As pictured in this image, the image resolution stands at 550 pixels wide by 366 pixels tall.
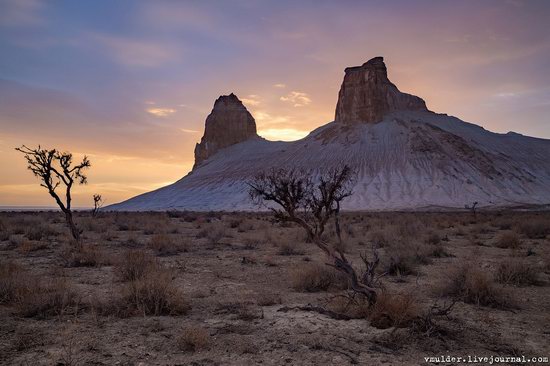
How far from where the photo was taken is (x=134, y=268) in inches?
391

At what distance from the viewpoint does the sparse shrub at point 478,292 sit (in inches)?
316

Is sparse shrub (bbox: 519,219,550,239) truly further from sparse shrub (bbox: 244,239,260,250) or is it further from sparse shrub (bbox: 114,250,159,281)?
sparse shrub (bbox: 114,250,159,281)

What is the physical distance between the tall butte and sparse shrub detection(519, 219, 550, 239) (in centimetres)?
8001

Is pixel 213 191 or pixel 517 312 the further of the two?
pixel 213 191

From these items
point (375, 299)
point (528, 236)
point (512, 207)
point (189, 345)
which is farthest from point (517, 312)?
point (512, 207)

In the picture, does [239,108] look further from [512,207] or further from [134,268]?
[134,268]

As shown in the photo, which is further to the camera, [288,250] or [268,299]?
[288,250]

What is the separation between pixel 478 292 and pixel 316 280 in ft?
11.1

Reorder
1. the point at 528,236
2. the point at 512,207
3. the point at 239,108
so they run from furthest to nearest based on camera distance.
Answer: the point at 239,108
the point at 512,207
the point at 528,236

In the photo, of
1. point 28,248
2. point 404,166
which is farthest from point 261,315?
point 404,166

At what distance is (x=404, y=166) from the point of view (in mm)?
81875

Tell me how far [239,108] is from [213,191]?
48.8 metres

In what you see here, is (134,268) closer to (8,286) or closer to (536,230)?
(8,286)

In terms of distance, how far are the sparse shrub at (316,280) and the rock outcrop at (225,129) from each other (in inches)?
4708
